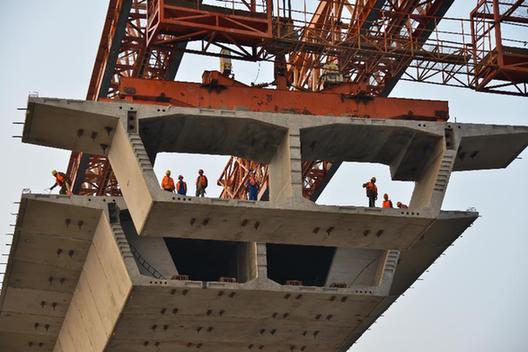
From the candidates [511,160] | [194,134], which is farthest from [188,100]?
[511,160]

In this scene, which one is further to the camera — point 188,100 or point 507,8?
point 507,8

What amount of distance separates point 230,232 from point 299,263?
6.42m

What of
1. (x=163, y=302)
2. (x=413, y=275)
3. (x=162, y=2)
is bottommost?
(x=163, y=302)

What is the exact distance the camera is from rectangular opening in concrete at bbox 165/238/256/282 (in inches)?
1842

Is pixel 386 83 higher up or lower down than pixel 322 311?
higher up

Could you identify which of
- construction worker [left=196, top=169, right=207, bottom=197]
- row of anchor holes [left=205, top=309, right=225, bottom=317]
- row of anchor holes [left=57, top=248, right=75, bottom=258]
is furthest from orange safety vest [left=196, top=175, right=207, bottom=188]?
Answer: row of anchor holes [left=57, top=248, right=75, bottom=258]

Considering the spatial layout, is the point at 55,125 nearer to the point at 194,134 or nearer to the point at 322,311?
the point at 194,134

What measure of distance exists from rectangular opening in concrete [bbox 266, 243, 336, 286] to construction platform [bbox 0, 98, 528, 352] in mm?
79

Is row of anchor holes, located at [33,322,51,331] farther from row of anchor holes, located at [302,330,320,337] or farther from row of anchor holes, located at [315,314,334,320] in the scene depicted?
row of anchor holes, located at [315,314,334,320]

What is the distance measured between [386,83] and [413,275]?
7110 mm

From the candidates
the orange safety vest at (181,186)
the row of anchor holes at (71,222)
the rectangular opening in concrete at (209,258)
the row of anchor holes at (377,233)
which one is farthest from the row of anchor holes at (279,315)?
the row of anchor holes at (71,222)

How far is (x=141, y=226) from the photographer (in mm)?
42125

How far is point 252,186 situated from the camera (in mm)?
48312

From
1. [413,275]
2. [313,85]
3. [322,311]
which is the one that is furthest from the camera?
[313,85]
